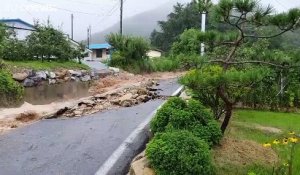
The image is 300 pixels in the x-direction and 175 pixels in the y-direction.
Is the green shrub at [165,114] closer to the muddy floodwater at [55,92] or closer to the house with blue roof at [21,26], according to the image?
the muddy floodwater at [55,92]

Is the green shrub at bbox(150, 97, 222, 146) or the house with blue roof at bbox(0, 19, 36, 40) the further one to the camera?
the house with blue roof at bbox(0, 19, 36, 40)

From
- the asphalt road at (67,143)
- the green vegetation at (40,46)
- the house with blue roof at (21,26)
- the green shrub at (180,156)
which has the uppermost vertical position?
the house with blue roof at (21,26)

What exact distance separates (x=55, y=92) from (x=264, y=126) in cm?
1271

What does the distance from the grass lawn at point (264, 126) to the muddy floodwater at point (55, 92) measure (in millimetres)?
9049

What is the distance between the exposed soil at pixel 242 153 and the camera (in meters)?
6.23

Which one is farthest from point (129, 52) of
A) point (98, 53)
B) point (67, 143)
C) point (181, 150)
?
point (98, 53)

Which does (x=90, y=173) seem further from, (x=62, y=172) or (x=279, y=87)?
(x=279, y=87)

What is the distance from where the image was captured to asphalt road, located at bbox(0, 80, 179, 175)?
22.7 feet

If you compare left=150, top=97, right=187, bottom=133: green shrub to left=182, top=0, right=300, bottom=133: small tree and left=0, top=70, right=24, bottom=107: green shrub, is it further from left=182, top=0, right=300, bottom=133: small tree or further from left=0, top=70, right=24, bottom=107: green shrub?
left=0, top=70, right=24, bottom=107: green shrub

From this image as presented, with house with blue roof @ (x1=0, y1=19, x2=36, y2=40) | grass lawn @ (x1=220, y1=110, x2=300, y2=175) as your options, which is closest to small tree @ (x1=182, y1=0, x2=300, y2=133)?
grass lawn @ (x1=220, y1=110, x2=300, y2=175)

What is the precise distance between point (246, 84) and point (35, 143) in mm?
4811

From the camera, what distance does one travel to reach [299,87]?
1291 cm

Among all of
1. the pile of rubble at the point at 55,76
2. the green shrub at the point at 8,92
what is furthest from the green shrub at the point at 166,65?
the pile of rubble at the point at 55,76

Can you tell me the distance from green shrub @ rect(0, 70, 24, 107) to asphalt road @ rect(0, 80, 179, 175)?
188 inches
